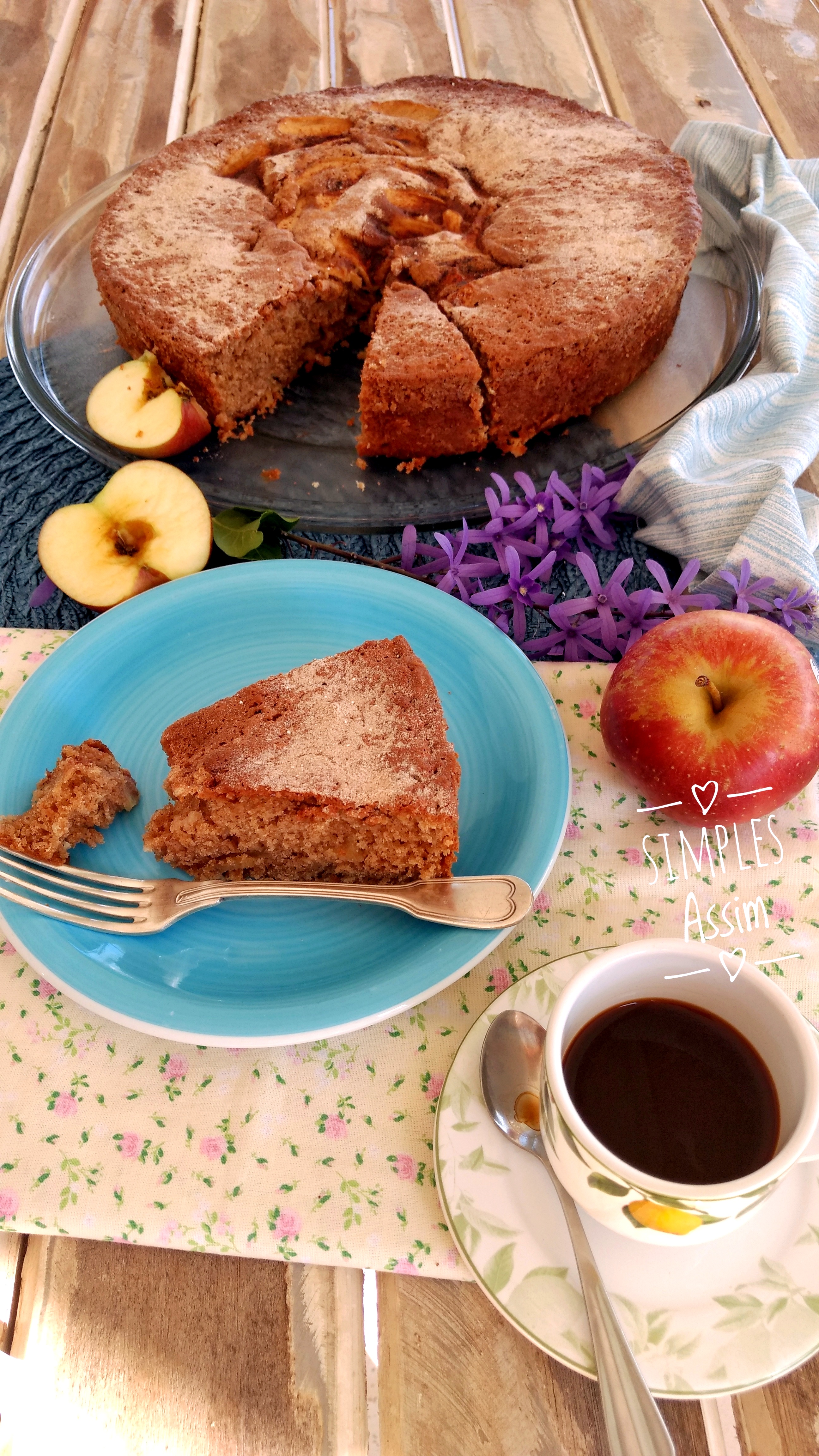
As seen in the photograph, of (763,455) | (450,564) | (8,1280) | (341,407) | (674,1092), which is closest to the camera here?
(674,1092)

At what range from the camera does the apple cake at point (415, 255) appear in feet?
6.50

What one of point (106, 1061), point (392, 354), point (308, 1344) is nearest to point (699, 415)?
point (392, 354)

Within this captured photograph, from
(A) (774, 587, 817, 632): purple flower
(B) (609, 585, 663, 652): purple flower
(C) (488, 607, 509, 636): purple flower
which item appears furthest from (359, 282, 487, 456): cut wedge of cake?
(A) (774, 587, 817, 632): purple flower

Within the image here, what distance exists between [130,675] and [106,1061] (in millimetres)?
583

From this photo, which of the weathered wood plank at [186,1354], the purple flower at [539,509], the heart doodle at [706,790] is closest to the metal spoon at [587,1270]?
the weathered wood plank at [186,1354]

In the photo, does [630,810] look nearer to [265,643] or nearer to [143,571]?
[265,643]

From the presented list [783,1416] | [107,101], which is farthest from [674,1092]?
[107,101]

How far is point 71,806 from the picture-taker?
1.23 m

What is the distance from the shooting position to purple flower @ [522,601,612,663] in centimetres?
158

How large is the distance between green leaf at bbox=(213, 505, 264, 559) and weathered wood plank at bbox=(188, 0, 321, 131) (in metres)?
1.70

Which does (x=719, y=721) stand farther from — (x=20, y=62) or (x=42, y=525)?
(x=20, y=62)

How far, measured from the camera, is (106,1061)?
1132 mm

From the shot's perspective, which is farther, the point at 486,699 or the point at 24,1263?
the point at 486,699

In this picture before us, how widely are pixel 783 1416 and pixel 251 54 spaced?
3.59m
